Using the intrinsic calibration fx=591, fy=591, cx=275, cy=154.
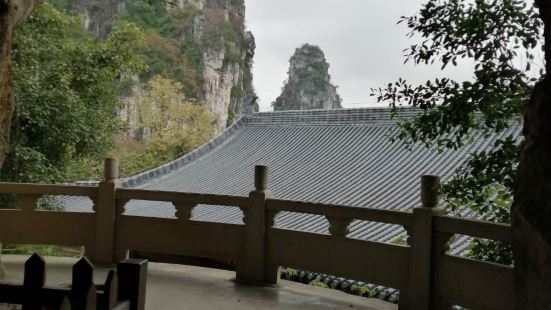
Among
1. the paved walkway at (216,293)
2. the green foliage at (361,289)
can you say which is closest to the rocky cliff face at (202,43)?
the green foliage at (361,289)

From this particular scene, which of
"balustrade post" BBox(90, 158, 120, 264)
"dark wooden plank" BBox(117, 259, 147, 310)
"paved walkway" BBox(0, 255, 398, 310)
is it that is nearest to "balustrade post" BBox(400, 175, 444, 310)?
"paved walkway" BBox(0, 255, 398, 310)

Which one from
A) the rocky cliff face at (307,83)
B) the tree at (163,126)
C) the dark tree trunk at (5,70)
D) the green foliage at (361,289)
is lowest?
the green foliage at (361,289)

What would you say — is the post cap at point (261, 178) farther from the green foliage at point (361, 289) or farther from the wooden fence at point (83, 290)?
the wooden fence at point (83, 290)

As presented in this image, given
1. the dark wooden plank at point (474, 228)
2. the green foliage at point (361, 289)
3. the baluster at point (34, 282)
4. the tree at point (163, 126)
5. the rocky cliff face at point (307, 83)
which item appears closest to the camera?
the baluster at point (34, 282)

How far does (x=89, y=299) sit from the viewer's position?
1987 mm

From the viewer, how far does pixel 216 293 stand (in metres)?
5.82

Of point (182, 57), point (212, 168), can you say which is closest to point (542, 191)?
point (212, 168)

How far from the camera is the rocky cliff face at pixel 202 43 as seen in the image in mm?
44438

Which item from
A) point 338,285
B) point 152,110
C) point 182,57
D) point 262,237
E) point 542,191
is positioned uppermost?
point 182,57

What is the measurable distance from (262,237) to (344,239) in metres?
0.92

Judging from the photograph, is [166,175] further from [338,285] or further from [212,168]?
[338,285]

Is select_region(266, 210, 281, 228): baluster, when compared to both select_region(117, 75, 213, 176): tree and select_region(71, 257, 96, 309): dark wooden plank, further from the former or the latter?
select_region(117, 75, 213, 176): tree

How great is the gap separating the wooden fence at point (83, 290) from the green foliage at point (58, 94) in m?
9.21

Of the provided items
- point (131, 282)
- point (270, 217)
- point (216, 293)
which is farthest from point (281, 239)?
point (131, 282)
